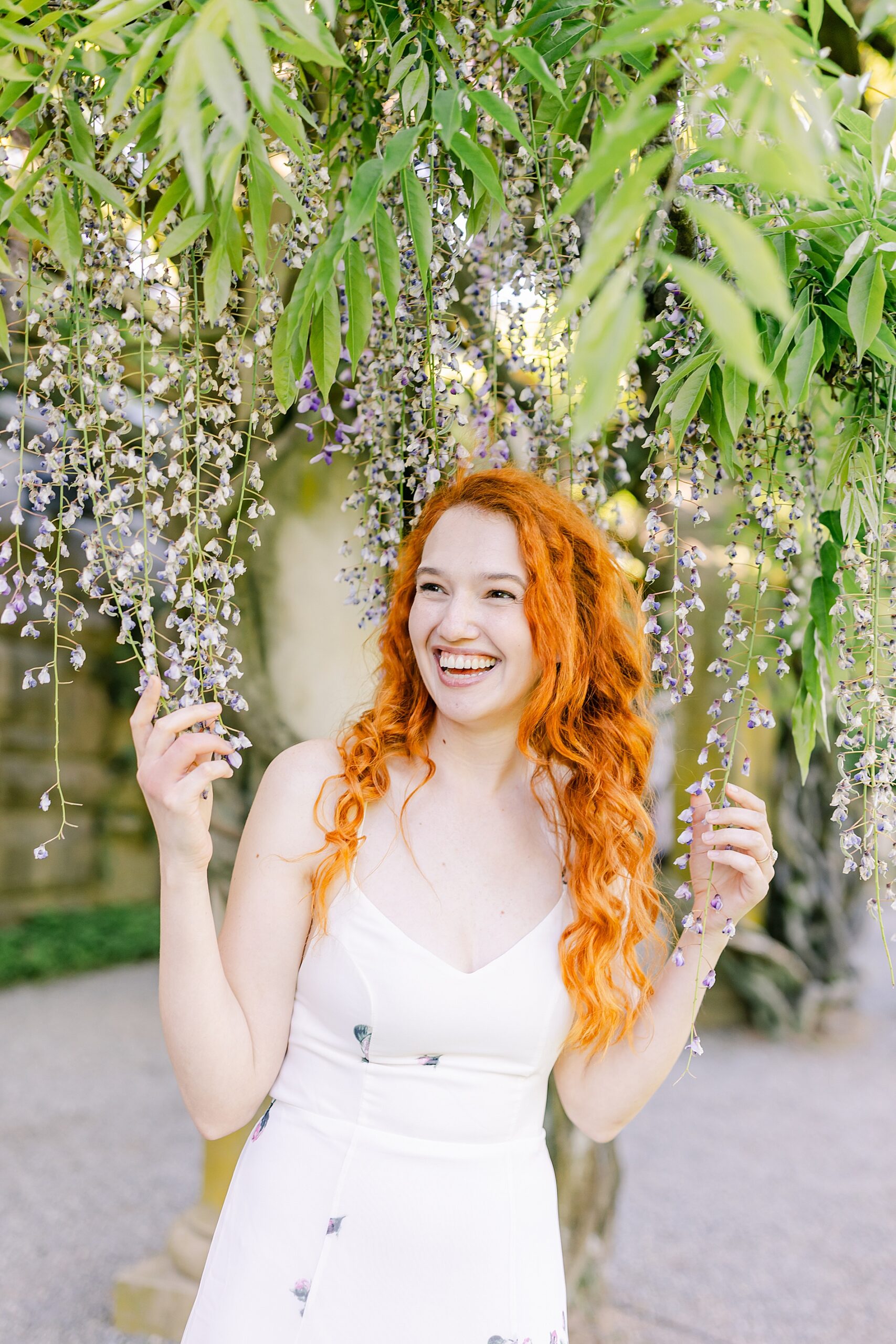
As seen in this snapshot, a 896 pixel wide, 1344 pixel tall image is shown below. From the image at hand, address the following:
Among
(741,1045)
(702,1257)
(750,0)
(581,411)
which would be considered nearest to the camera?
(581,411)

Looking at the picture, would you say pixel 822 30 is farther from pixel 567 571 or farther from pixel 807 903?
pixel 807 903

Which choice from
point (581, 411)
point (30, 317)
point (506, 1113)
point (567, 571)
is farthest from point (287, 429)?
point (581, 411)

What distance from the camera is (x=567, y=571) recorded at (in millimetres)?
1449

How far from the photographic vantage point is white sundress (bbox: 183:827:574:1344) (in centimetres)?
125

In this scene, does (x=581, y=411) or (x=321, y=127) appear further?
(x=321, y=127)

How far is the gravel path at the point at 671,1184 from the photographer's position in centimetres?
316

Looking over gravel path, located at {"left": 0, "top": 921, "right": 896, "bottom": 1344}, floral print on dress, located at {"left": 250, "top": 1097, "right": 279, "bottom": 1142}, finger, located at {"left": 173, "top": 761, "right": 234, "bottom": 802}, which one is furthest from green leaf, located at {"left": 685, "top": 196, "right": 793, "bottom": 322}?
gravel path, located at {"left": 0, "top": 921, "right": 896, "bottom": 1344}

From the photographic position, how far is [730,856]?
1.23 m

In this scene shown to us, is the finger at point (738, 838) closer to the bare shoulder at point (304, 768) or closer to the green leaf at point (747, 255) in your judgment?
the bare shoulder at point (304, 768)

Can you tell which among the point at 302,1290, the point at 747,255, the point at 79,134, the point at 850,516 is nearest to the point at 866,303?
the point at 850,516

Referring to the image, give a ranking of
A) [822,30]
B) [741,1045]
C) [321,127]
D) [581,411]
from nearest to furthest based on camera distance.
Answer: [581,411], [321,127], [822,30], [741,1045]

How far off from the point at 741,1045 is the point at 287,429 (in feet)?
15.7

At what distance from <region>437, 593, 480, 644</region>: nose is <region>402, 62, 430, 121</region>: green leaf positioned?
55cm

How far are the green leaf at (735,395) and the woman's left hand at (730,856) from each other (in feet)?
1.37
